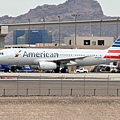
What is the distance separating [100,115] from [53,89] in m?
11.1

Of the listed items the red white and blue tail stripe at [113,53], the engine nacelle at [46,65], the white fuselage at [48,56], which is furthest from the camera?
the red white and blue tail stripe at [113,53]

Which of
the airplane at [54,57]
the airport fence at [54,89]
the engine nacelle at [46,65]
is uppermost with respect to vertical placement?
the airplane at [54,57]

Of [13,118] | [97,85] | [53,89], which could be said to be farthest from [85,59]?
[13,118]

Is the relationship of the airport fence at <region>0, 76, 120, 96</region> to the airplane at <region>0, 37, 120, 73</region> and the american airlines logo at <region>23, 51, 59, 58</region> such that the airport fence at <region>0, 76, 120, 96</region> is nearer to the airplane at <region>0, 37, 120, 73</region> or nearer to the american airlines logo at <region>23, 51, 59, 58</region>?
the airplane at <region>0, 37, 120, 73</region>

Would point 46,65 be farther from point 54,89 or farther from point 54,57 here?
point 54,89

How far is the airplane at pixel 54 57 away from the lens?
2736 inches

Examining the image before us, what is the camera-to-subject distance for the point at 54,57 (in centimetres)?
7175

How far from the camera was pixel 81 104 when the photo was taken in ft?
122

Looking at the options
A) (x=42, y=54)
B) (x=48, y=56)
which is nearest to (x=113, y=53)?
(x=48, y=56)

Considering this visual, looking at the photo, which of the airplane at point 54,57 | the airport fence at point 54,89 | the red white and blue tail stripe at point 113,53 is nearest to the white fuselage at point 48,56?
the airplane at point 54,57

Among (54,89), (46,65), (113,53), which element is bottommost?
(54,89)

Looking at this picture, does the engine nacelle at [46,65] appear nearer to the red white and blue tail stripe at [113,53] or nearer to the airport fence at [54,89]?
the red white and blue tail stripe at [113,53]

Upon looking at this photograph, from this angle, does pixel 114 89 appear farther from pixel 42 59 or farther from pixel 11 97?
pixel 42 59

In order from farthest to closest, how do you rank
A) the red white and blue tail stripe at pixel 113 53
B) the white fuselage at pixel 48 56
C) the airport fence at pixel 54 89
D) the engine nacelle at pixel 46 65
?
the red white and blue tail stripe at pixel 113 53 → the white fuselage at pixel 48 56 → the engine nacelle at pixel 46 65 → the airport fence at pixel 54 89
